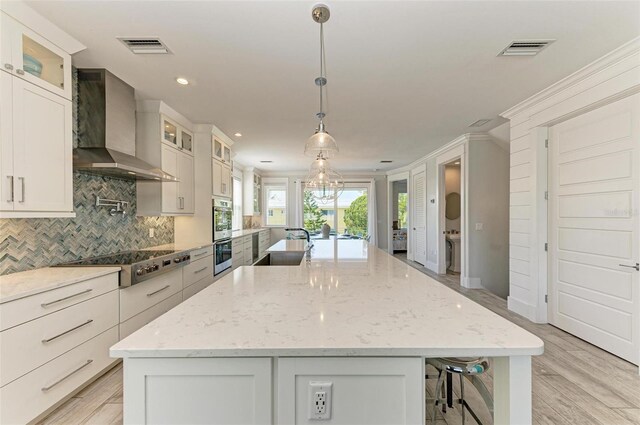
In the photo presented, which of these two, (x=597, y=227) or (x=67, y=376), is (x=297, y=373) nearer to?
(x=67, y=376)

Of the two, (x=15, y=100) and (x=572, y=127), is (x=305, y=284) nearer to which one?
(x=15, y=100)

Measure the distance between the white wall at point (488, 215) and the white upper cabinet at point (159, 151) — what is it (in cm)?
454

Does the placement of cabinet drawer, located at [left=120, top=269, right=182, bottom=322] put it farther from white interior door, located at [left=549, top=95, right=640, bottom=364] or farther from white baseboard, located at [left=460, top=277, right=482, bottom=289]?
white baseboard, located at [left=460, top=277, right=482, bottom=289]

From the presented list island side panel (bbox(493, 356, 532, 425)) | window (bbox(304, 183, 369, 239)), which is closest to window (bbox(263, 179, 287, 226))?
window (bbox(304, 183, 369, 239))

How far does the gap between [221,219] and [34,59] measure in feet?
9.40

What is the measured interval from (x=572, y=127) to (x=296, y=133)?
3.38 m

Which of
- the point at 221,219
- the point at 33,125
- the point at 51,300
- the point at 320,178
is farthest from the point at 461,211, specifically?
the point at 33,125

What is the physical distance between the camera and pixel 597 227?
2.65 metres

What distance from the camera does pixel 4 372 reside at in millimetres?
1514

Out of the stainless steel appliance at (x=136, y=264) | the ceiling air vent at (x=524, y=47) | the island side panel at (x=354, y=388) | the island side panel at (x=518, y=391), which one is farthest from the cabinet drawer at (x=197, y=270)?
the ceiling air vent at (x=524, y=47)

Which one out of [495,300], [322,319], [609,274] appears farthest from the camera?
[495,300]

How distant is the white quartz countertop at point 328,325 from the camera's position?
893mm

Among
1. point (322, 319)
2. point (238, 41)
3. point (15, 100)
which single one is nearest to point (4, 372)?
point (15, 100)

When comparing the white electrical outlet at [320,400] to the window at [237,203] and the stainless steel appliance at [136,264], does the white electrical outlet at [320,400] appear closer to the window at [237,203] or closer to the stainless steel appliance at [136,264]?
the stainless steel appliance at [136,264]
